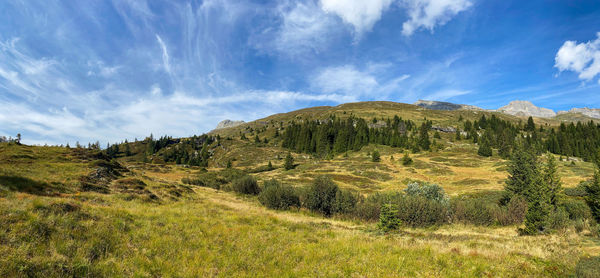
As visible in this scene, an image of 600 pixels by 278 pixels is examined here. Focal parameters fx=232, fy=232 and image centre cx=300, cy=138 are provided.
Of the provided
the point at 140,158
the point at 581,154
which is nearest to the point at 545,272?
the point at 581,154

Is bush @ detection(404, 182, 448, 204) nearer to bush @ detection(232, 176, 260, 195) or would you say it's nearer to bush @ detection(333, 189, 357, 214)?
bush @ detection(333, 189, 357, 214)

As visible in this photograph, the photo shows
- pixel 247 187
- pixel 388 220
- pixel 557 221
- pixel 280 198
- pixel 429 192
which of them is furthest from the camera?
pixel 247 187

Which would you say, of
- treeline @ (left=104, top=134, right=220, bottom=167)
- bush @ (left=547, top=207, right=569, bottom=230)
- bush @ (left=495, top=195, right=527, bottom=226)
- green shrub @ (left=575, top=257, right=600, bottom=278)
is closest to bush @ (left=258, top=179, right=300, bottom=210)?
bush @ (left=495, top=195, right=527, bottom=226)

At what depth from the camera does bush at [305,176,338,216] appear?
73.7 feet

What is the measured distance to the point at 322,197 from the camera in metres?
22.8

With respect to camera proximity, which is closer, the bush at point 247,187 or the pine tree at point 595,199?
the pine tree at point 595,199

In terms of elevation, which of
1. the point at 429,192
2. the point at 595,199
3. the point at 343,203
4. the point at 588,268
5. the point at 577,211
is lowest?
the point at 577,211

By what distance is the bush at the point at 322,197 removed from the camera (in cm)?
2245

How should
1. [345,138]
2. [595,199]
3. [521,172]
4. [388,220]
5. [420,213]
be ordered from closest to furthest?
[388,220], [595,199], [420,213], [521,172], [345,138]

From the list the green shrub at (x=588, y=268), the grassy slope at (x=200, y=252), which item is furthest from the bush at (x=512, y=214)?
the green shrub at (x=588, y=268)

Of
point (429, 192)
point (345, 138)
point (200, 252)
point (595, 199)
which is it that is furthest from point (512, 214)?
point (345, 138)

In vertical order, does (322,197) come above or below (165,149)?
below

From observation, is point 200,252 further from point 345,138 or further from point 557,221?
point 345,138

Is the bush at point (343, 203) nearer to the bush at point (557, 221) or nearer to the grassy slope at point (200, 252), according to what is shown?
the grassy slope at point (200, 252)
